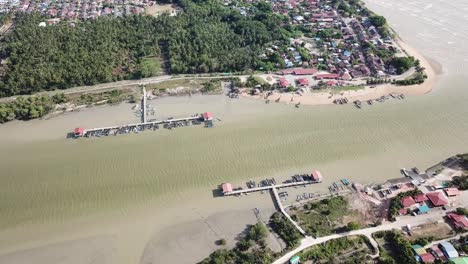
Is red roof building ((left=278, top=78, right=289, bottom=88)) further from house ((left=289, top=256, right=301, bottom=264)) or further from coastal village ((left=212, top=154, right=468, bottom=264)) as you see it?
house ((left=289, top=256, right=301, bottom=264))

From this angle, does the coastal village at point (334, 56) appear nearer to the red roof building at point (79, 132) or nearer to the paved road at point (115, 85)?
the paved road at point (115, 85)

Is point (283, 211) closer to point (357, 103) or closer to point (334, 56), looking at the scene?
point (357, 103)

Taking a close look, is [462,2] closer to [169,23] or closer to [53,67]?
[169,23]

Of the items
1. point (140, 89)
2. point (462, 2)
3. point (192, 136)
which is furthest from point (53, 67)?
point (462, 2)

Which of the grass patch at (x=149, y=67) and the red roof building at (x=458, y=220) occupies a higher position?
the grass patch at (x=149, y=67)

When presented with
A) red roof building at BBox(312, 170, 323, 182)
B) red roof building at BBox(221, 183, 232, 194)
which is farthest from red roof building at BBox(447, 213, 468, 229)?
red roof building at BBox(221, 183, 232, 194)

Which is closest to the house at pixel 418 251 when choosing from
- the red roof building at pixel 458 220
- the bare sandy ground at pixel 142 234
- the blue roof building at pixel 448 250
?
the blue roof building at pixel 448 250
